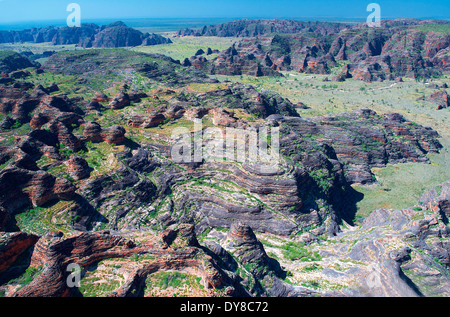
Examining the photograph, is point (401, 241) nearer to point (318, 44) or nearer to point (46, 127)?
point (46, 127)

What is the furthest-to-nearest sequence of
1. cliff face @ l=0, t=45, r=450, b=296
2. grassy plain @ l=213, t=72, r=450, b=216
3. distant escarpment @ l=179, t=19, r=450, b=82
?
distant escarpment @ l=179, t=19, r=450, b=82, grassy plain @ l=213, t=72, r=450, b=216, cliff face @ l=0, t=45, r=450, b=296

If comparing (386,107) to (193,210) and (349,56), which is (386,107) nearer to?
(193,210)

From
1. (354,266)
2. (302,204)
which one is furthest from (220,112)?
(354,266)

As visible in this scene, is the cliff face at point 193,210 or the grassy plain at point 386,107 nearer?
the cliff face at point 193,210

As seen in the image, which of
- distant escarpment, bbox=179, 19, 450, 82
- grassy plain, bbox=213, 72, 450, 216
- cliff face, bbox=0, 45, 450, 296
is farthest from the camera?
distant escarpment, bbox=179, 19, 450, 82

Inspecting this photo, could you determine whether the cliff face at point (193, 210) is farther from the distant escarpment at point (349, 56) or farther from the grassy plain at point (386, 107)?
the distant escarpment at point (349, 56)

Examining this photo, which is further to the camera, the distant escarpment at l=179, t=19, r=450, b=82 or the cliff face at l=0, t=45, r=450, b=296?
the distant escarpment at l=179, t=19, r=450, b=82

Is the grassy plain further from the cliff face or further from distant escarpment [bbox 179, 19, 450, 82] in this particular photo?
distant escarpment [bbox 179, 19, 450, 82]

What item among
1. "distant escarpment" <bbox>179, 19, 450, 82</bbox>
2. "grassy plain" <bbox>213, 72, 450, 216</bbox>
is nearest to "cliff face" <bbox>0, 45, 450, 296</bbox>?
"grassy plain" <bbox>213, 72, 450, 216</bbox>

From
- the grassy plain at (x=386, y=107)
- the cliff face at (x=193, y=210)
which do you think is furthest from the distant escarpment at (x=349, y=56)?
the cliff face at (x=193, y=210)
